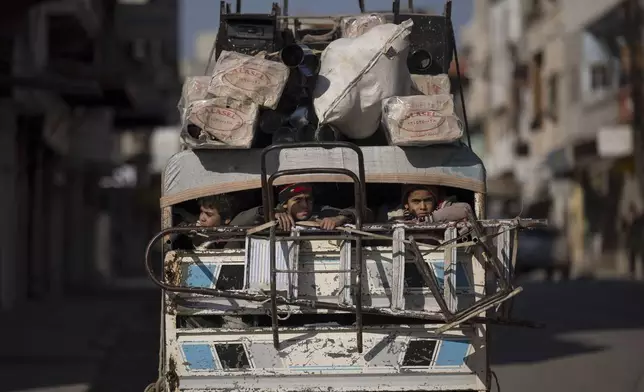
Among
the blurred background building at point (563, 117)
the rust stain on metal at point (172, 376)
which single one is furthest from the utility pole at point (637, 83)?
the rust stain on metal at point (172, 376)

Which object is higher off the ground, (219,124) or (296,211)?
(219,124)

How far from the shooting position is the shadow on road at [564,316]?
14305mm

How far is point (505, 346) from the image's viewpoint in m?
15.0

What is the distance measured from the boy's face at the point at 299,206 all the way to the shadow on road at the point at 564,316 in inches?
124

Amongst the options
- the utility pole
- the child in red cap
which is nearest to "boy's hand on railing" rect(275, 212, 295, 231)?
the child in red cap

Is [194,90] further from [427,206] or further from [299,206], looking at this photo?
[427,206]

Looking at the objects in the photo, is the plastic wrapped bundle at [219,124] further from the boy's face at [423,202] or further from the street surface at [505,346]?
the street surface at [505,346]

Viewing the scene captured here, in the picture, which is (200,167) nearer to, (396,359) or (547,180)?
(396,359)

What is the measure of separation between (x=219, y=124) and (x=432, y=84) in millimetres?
2110

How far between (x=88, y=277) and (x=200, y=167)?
2784cm

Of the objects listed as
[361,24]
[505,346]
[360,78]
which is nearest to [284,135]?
[360,78]

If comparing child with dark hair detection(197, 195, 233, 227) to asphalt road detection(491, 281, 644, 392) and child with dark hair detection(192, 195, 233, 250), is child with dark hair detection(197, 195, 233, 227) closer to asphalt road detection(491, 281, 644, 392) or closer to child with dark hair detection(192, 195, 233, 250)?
child with dark hair detection(192, 195, 233, 250)

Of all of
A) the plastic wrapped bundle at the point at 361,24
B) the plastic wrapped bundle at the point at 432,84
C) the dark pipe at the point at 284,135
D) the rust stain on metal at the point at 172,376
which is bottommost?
the rust stain on metal at the point at 172,376

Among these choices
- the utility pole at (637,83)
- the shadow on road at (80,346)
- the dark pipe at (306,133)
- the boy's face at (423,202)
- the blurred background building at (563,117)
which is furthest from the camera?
the blurred background building at (563,117)
